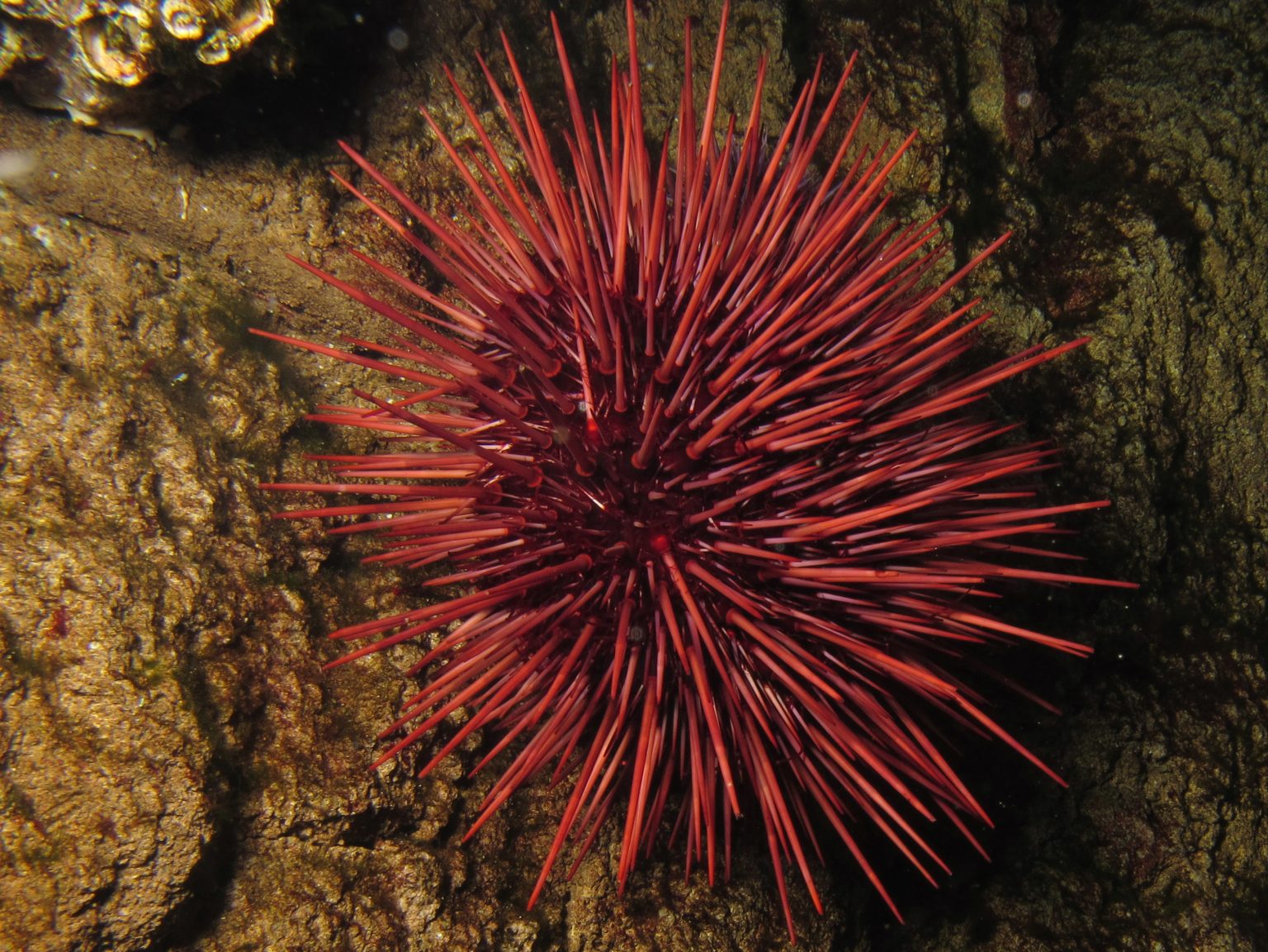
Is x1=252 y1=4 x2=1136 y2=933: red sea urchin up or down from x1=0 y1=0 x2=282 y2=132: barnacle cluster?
down

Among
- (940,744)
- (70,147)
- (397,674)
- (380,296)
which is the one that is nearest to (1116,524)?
(940,744)

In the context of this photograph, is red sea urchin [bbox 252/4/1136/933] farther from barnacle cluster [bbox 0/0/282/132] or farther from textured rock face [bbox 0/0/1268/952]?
barnacle cluster [bbox 0/0/282/132]

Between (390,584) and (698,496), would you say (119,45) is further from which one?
(698,496)

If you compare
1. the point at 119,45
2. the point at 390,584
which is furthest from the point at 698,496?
the point at 119,45

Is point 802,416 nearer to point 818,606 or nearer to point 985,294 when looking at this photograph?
point 818,606

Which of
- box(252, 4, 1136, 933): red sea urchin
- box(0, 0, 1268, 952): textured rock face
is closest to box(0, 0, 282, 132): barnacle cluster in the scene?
box(0, 0, 1268, 952): textured rock face

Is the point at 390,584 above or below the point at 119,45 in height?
below
